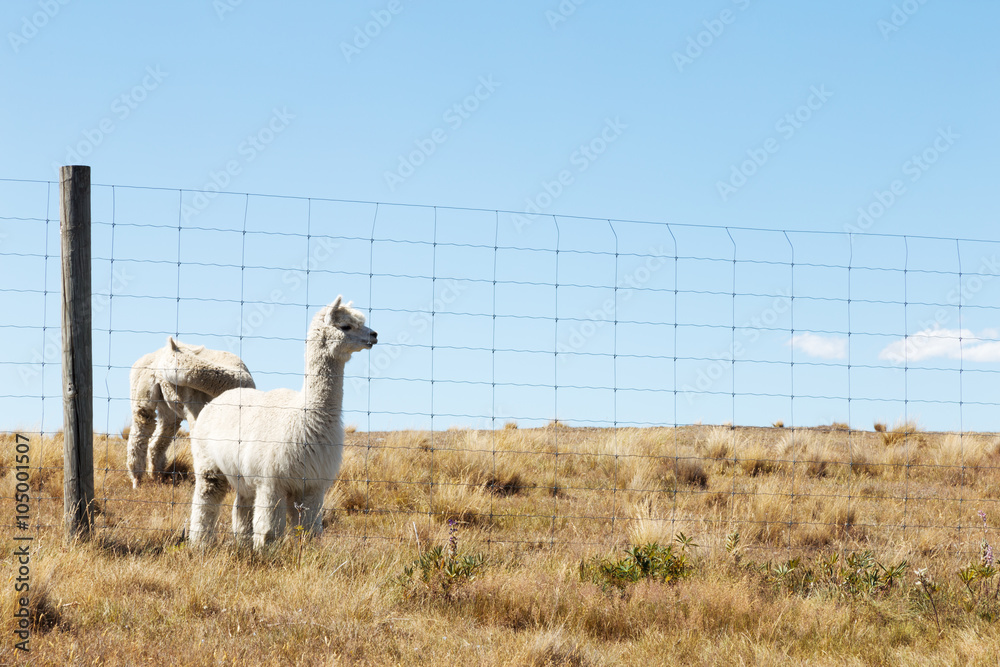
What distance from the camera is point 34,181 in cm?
662

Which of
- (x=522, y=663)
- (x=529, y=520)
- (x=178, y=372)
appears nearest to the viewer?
(x=522, y=663)

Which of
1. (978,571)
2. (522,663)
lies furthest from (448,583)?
(978,571)

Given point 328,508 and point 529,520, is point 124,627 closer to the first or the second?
point 328,508

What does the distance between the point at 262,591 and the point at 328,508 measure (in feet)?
10.7

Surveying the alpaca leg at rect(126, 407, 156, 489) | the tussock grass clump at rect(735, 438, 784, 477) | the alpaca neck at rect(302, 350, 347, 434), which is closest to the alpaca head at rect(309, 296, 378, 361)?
the alpaca neck at rect(302, 350, 347, 434)

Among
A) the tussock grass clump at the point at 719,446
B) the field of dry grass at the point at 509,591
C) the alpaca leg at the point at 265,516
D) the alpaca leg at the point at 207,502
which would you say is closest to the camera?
the field of dry grass at the point at 509,591

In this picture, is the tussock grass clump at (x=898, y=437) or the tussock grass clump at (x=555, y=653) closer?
the tussock grass clump at (x=555, y=653)

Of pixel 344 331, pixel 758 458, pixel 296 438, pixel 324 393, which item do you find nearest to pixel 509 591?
pixel 296 438

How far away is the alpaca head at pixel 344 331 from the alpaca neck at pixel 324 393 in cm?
14

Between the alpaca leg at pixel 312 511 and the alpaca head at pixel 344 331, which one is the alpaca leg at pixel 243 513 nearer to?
the alpaca leg at pixel 312 511

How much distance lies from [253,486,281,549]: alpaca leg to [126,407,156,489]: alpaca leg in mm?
5598

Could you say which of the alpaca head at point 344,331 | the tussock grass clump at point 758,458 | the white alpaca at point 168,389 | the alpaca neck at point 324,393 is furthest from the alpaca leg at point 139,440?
the tussock grass clump at point 758,458

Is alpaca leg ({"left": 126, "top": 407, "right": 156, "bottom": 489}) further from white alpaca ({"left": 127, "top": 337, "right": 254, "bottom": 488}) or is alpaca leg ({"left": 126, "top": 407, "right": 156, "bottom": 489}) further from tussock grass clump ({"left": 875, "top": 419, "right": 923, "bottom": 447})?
tussock grass clump ({"left": 875, "top": 419, "right": 923, "bottom": 447})

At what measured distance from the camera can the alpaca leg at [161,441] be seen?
11203 millimetres
